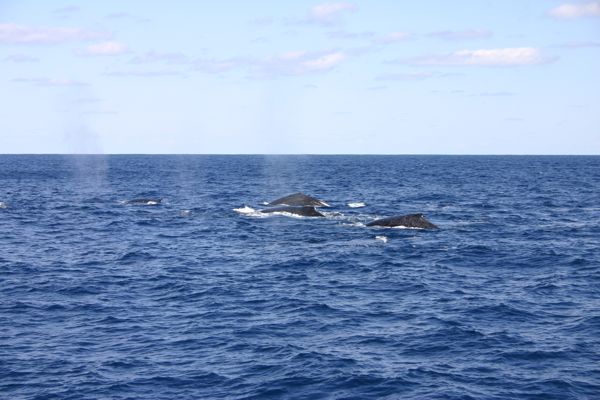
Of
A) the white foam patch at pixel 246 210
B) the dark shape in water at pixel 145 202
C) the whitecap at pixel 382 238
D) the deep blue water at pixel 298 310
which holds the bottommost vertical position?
the deep blue water at pixel 298 310

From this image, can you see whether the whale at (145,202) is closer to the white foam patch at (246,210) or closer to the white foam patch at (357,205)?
the white foam patch at (246,210)

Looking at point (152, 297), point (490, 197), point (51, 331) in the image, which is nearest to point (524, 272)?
point (152, 297)

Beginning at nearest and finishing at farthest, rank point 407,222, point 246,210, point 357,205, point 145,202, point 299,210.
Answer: point 407,222 → point 299,210 → point 246,210 → point 357,205 → point 145,202

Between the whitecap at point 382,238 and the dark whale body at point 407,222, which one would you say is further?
the dark whale body at point 407,222

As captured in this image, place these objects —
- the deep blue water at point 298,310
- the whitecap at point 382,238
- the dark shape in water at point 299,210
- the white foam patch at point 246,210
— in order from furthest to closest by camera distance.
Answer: the white foam patch at point 246,210 < the dark shape in water at point 299,210 < the whitecap at point 382,238 < the deep blue water at point 298,310

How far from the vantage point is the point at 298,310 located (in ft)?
101

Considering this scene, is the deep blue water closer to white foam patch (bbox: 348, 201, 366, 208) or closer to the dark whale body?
the dark whale body

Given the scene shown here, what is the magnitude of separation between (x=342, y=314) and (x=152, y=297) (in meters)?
9.62

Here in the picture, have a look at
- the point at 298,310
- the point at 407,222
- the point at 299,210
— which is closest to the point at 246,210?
the point at 299,210

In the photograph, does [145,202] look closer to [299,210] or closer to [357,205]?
[299,210]

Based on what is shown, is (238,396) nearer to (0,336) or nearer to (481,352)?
(481,352)

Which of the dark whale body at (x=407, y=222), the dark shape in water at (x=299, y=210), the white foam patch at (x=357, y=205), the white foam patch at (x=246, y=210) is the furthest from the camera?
the white foam patch at (x=357, y=205)

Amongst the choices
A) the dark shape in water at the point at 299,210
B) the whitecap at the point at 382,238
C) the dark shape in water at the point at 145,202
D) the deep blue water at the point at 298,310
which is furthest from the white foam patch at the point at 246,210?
the whitecap at the point at 382,238

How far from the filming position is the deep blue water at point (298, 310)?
22.2 meters
